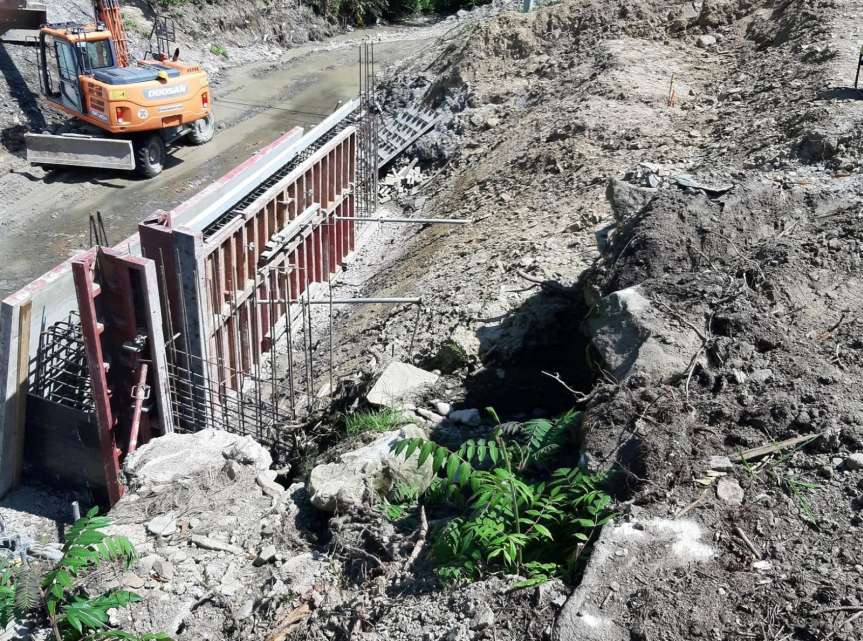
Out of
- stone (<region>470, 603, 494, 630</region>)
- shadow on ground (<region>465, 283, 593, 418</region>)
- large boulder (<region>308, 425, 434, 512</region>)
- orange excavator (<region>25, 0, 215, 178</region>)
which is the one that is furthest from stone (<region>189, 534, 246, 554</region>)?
orange excavator (<region>25, 0, 215, 178</region>)

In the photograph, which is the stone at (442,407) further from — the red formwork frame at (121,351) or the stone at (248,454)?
the red formwork frame at (121,351)

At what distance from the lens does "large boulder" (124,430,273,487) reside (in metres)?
7.47

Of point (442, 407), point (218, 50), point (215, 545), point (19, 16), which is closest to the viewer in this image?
point (215, 545)

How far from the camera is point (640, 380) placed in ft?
19.2

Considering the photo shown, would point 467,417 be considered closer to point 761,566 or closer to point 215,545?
point 215,545

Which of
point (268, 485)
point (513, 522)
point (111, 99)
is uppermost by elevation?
point (513, 522)

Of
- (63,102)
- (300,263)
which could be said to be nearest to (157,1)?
(63,102)

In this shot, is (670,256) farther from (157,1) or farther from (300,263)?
(157,1)

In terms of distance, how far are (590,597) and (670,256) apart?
376 cm

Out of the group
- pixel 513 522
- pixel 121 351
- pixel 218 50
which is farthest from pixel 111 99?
pixel 513 522

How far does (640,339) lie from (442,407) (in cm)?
221

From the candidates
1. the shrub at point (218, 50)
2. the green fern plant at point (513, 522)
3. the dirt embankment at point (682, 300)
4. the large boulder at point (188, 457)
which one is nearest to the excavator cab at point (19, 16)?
the shrub at point (218, 50)

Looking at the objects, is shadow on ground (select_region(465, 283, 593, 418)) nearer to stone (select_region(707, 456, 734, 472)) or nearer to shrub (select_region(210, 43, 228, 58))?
stone (select_region(707, 456, 734, 472))

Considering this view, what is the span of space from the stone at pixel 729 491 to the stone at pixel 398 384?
138 inches
